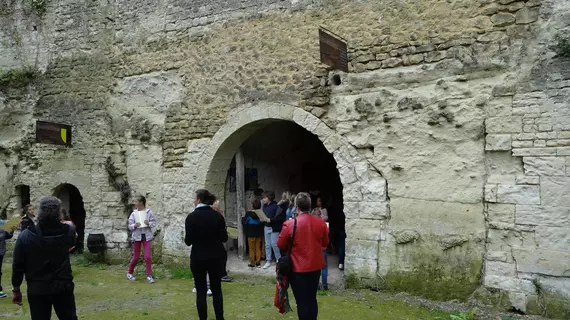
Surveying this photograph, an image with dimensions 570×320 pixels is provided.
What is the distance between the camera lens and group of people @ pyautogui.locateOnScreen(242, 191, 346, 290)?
24.5 feet

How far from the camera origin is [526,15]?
5594 millimetres

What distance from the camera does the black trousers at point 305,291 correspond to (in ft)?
14.0

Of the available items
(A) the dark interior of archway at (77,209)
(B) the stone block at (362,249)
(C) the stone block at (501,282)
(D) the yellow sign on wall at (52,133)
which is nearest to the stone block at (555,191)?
(C) the stone block at (501,282)

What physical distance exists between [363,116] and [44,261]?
4.33 metres

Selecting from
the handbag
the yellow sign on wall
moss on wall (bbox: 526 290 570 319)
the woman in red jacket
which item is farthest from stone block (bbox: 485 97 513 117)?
the yellow sign on wall

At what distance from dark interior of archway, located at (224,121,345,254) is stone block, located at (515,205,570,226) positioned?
10.3ft

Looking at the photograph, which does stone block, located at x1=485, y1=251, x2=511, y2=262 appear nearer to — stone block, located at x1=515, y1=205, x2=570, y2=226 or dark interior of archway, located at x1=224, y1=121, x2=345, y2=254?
stone block, located at x1=515, y1=205, x2=570, y2=226

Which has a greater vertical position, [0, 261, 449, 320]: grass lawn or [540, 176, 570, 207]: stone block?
[540, 176, 570, 207]: stone block

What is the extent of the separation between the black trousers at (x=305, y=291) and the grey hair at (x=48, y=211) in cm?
210

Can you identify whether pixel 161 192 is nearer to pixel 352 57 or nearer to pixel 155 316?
pixel 155 316

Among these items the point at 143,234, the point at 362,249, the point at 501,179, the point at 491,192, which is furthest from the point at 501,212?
the point at 143,234

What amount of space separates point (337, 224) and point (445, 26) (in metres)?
3.42

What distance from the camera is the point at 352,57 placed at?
6.72 m

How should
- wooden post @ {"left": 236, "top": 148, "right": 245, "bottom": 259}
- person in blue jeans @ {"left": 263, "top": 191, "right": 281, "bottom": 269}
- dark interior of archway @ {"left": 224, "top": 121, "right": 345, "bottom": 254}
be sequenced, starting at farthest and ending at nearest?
dark interior of archway @ {"left": 224, "top": 121, "right": 345, "bottom": 254}, wooden post @ {"left": 236, "top": 148, "right": 245, "bottom": 259}, person in blue jeans @ {"left": 263, "top": 191, "right": 281, "bottom": 269}
